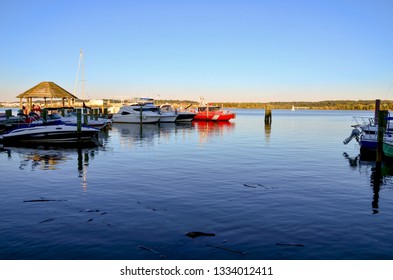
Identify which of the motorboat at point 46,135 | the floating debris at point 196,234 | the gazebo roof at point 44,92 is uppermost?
the gazebo roof at point 44,92

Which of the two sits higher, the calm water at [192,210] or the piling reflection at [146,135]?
the calm water at [192,210]

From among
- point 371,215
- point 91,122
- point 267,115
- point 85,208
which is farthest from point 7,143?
point 267,115

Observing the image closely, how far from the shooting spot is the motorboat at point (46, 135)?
31.4 meters

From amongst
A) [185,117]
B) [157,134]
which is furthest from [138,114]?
[157,134]

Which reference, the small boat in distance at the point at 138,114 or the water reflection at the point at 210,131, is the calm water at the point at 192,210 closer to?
the water reflection at the point at 210,131

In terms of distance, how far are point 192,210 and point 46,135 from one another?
22894 millimetres

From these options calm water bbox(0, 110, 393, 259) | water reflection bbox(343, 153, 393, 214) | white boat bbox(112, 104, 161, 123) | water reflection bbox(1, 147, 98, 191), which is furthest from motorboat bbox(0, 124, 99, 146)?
white boat bbox(112, 104, 161, 123)

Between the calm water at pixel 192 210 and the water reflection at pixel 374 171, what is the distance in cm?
9

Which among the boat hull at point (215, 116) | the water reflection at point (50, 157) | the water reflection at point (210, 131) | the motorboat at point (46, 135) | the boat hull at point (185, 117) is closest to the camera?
the water reflection at point (50, 157)

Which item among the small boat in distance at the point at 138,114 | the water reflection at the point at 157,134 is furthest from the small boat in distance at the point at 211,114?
the water reflection at the point at 157,134

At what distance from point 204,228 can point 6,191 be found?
8.68 metres

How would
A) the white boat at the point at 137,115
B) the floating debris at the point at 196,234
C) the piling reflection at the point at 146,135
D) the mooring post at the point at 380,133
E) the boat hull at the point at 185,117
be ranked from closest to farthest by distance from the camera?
the floating debris at the point at 196,234
the mooring post at the point at 380,133
the piling reflection at the point at 146,135
the white boat at the point at 137,115
the boat hull at the point at 185,117

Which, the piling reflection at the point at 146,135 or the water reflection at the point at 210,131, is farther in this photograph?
the water reflection at the point at 210,131

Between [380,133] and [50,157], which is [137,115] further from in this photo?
[380,133]
